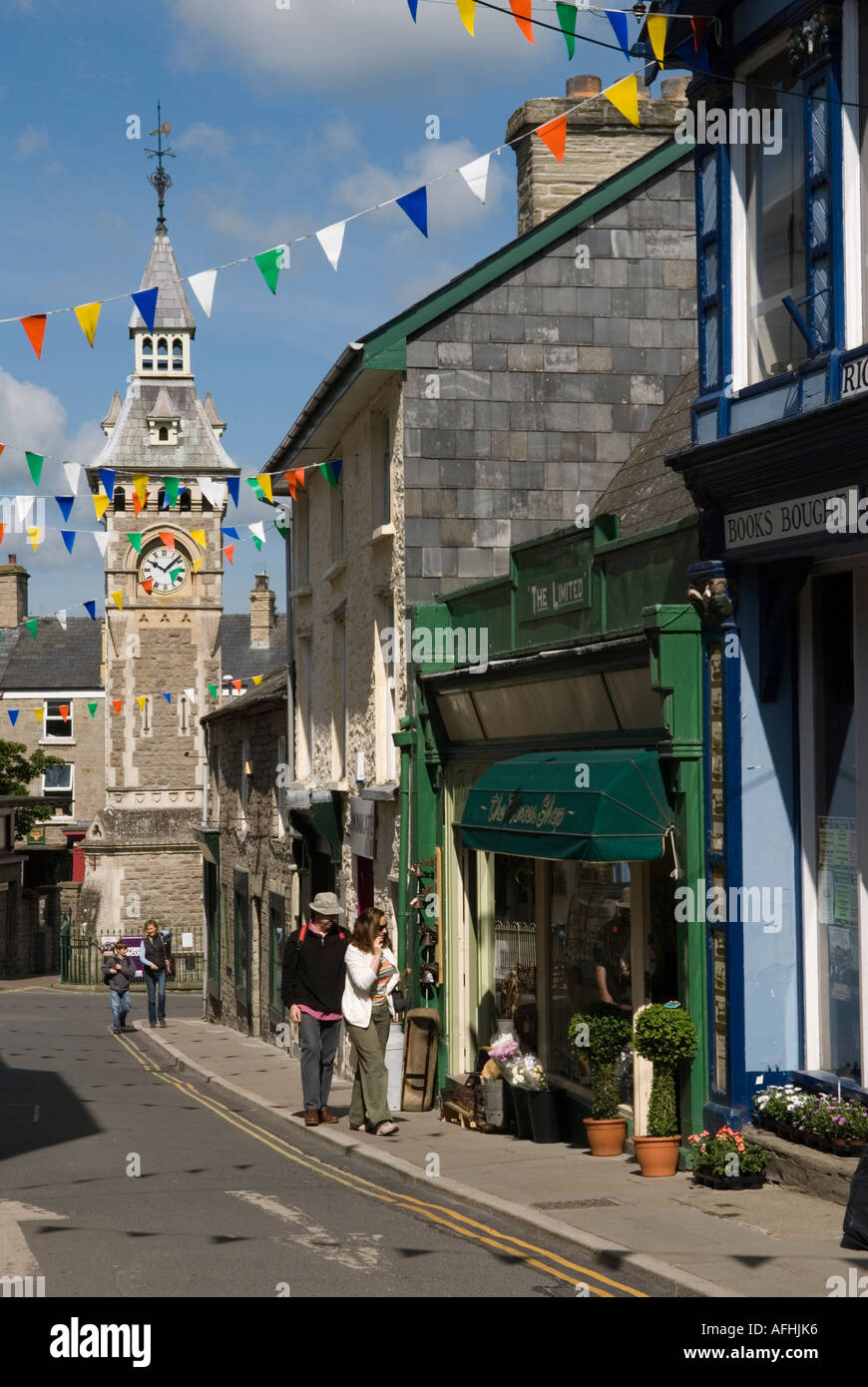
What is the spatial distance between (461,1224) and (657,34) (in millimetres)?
7518

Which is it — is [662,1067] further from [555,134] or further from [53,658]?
[53,658]

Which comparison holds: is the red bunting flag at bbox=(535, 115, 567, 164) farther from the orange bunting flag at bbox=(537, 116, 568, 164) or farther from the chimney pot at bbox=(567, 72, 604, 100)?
the chimney pot at bbox=(567, 72, 604, 100)

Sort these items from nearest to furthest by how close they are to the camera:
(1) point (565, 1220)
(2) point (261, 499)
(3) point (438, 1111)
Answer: (1) point (565, 1220) → (3) point (438, 1111) → (2) point (261, 499)

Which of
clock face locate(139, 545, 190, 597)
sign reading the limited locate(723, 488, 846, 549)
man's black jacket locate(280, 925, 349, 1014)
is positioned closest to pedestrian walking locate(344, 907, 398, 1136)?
man's black jacket locate(280, 925, 349, 1014)

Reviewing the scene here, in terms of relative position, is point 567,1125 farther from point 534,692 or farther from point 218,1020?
point 218,1020

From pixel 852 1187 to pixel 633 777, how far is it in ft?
12.7

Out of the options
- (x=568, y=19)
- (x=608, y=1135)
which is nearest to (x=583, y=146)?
(x=568, y=19)

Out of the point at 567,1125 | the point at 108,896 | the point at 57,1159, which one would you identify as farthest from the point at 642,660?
the point at 108,896

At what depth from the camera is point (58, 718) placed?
73.8 metres

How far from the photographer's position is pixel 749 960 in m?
10.8

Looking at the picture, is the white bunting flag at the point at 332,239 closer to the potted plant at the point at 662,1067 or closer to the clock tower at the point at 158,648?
the potted plant at the point at 662,1067

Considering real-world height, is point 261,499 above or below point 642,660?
above

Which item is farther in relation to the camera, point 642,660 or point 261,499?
point 261,499

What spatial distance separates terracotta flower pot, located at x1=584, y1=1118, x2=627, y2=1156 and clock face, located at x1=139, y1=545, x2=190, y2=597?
49.3 meters
